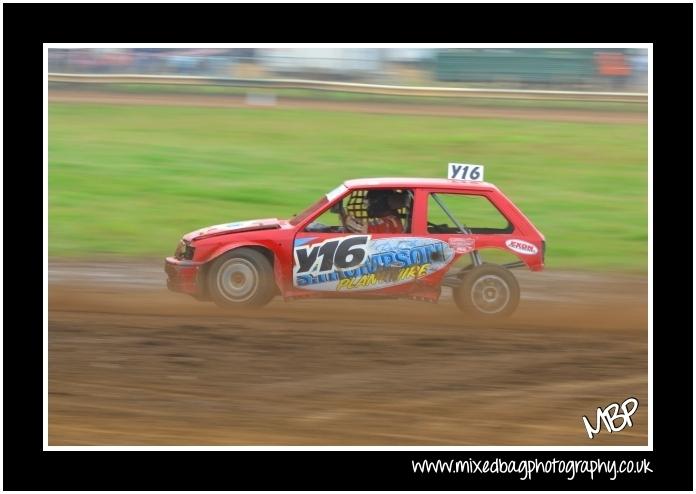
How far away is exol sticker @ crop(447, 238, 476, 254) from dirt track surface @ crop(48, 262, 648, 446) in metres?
0.75

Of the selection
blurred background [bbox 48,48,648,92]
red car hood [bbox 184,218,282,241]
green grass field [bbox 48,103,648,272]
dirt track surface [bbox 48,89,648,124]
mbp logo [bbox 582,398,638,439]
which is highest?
blurred background [bbox 48,48,648,92]

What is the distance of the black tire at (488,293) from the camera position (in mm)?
9469

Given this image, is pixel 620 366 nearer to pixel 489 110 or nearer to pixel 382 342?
pixel 382 342

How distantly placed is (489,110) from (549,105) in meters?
1.29

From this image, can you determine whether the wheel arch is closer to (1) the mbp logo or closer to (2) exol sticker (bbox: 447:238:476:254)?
(2) exol sticker (bbox: 447:238:476:254)

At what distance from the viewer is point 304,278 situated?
930 centimetres

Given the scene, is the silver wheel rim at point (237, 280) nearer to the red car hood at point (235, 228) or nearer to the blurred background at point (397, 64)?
the red car hood at point (235, 228)

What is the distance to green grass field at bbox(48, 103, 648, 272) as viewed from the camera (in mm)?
13492

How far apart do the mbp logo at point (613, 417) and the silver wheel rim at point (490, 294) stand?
1.88m

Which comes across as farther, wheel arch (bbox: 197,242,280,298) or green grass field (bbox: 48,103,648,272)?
green grass field (bbox: 48,103,648,272)

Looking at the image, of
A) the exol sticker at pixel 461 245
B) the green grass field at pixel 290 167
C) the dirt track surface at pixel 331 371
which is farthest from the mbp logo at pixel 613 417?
the green grass field at pixel 290 167

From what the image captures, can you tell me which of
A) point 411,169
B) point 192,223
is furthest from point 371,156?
point 192,223

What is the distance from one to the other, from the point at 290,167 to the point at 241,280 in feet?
Answer: 22.7

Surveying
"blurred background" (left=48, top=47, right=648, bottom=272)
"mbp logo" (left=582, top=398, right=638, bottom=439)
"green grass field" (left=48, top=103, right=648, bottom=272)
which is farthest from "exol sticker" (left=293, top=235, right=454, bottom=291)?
"blurred background" (left=48, top=47, right=648, bottom=272)
